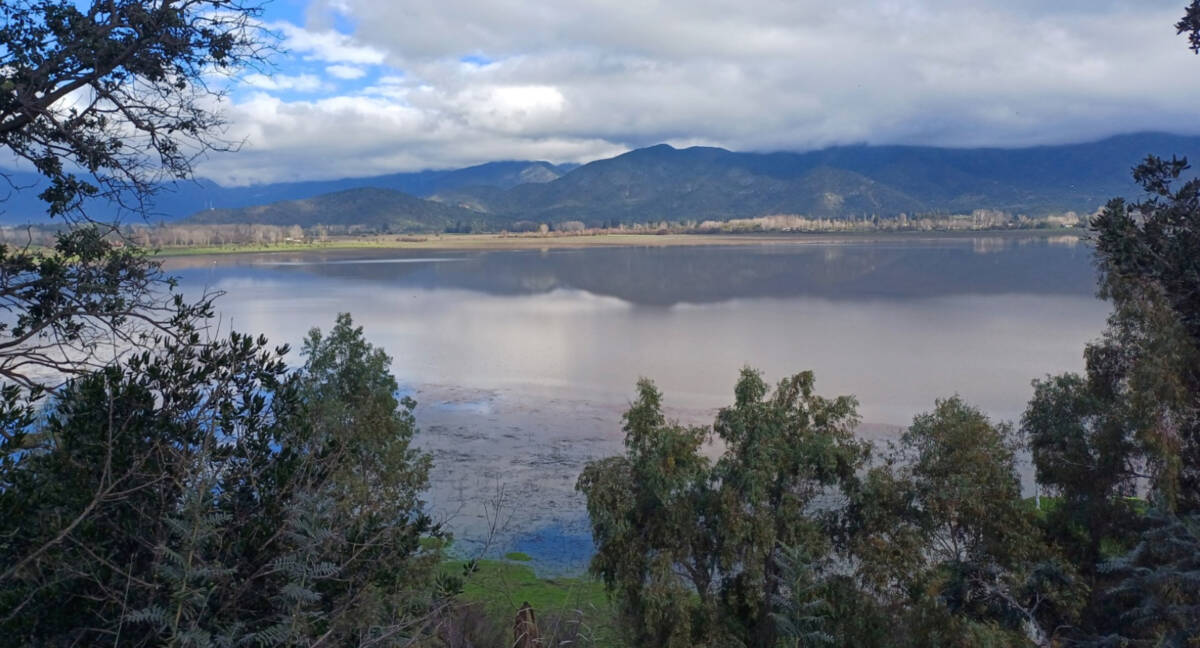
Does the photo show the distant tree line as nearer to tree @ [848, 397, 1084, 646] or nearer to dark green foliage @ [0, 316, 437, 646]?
tree @ [848, 397, 1084, 646]

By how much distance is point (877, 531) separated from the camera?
1070cm

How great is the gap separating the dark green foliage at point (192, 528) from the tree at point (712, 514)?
20.6ft

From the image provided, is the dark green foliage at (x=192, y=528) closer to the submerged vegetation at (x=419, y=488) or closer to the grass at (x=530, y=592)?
the submerged vegetation at (x=419, y=488)

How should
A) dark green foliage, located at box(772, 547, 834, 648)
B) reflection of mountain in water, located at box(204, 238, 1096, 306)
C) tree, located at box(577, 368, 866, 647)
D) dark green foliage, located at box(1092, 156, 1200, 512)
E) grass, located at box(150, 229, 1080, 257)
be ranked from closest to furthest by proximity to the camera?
1. dark green foliage, located at box(772, 547, 834, 648)
2. dark green foliage, located at box(1092, 156, 1200, 512)
3. tree, located at box(577, 368, 866, 647)
4. reflection of mountain in water, located at box(204, 238, 1096, 306)
5. grass, located at box(150, 229, 1080, 257)

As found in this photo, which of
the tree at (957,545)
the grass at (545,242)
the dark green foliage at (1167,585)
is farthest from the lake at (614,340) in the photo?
the grass at (545,242)

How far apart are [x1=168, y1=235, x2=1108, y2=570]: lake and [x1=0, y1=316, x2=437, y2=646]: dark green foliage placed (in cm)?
69

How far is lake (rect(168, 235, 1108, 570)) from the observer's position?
1972cm

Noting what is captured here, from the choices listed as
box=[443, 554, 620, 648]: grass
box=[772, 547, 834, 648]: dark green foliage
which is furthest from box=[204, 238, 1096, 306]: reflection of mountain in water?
box=[772, 547, 834, 648]: dark green foliage

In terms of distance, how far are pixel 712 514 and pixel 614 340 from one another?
23725 mm

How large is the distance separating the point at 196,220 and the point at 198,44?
526 ft

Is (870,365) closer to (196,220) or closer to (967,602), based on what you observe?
(967,602)

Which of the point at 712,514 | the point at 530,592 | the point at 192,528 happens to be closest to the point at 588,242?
the point at 530,592

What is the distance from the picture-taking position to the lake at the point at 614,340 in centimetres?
1972

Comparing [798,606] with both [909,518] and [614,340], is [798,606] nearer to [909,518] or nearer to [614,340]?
[909,518]
